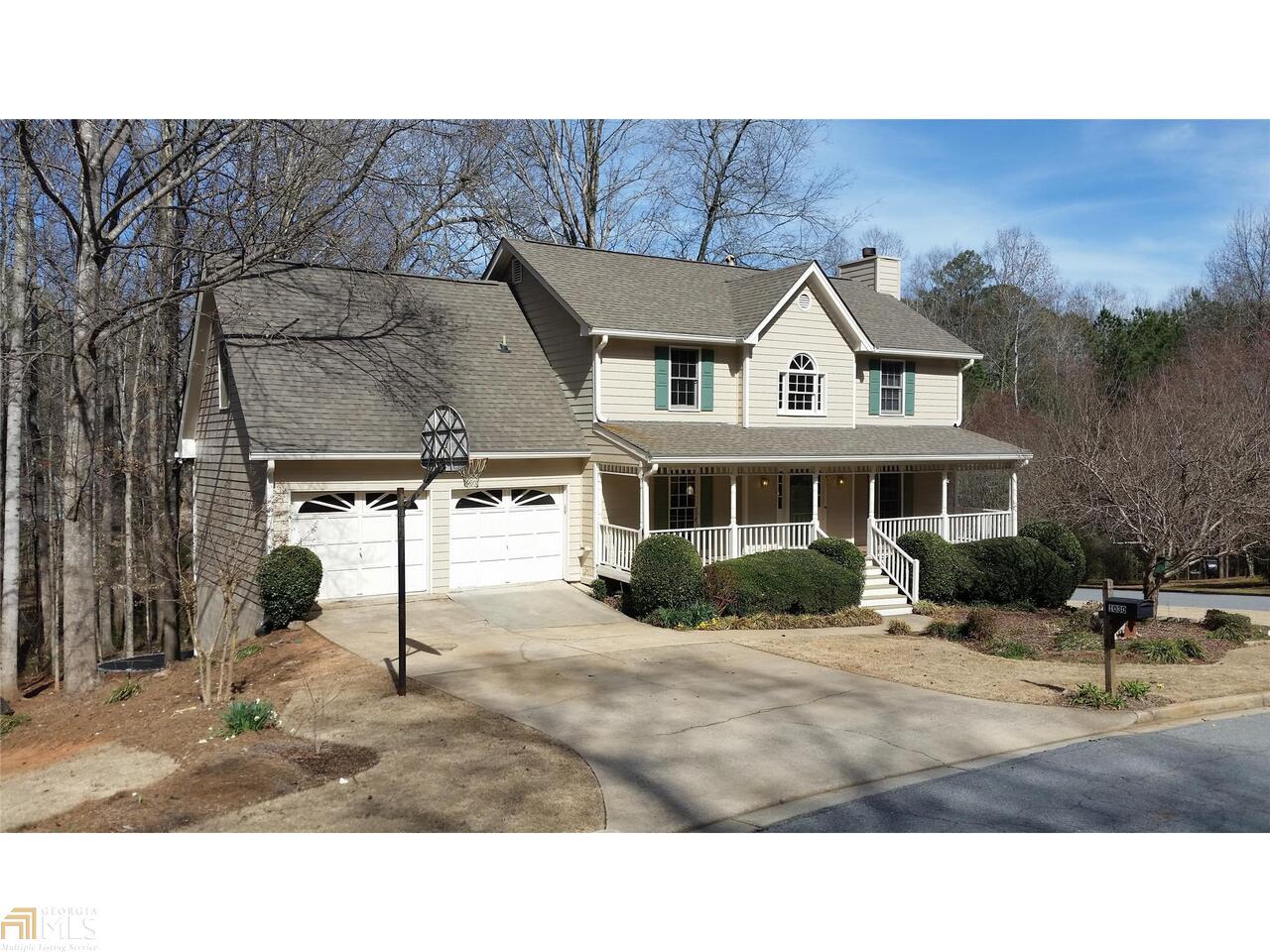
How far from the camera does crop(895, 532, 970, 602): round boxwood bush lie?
1930 cm

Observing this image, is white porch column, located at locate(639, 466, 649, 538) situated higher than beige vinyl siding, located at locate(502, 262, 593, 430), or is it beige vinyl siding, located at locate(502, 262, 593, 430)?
beige vinyl siding, located at locate(502, 262, 593, 430)

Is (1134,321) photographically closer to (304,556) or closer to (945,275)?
(945,275)

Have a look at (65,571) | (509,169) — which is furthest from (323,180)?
(509,169)

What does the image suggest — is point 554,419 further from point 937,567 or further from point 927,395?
point 927,395

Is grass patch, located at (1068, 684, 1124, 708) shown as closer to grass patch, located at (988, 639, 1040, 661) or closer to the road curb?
the road curb

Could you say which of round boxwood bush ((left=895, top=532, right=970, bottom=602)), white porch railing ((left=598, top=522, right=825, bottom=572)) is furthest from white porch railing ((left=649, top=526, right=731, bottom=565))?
round boxwood bush ((left=895, top=532, right=970, bottom=602))

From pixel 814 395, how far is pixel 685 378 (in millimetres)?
3558

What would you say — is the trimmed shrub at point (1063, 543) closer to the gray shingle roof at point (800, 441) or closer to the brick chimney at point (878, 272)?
the gray shingle roof at point (800, 441)

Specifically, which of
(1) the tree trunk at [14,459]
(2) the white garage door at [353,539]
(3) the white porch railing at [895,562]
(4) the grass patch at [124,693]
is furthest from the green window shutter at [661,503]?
(1) the tree trunk at [14,459]

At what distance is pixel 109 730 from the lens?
10.2 m

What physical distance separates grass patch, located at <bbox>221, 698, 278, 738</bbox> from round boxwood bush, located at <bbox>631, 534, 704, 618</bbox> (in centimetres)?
818

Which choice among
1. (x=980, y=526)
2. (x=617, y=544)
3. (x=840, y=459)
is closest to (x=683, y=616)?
(x=617, y=544)

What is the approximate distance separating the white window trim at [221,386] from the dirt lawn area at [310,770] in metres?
7.75

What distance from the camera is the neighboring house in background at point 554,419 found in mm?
16438
